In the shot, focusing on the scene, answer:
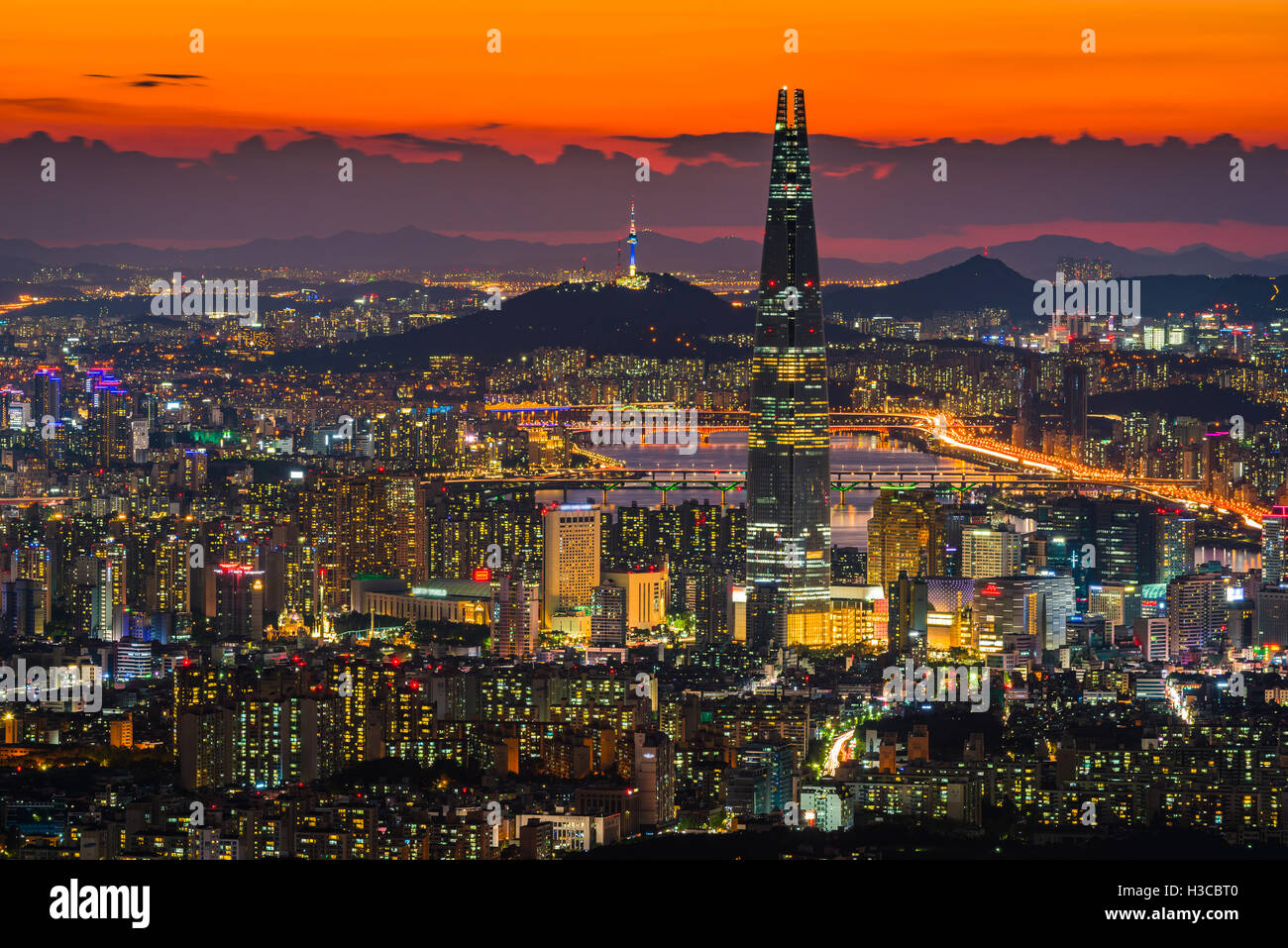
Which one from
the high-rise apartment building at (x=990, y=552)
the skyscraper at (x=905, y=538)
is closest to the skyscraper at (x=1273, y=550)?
the high-rise apartment building at (x=990, y=552)

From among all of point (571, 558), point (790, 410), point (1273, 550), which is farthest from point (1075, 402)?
point (571, 558)

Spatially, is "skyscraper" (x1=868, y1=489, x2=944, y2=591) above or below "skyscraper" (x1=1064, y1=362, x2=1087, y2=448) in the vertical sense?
below

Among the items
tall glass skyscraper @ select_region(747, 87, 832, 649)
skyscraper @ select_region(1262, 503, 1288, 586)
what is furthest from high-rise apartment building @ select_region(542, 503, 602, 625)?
skyscraper @ select_region(1262, 503, 1288, 586)

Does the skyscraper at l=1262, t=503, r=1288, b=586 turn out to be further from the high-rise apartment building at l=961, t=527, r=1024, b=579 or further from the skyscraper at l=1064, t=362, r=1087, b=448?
the skyscraper at l=1064, t=362, r=1087, b=448

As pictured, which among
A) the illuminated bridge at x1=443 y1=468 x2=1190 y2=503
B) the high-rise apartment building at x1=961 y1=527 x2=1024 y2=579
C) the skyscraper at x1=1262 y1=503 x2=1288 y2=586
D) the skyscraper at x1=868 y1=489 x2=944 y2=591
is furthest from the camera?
the illuminated bridge at x1=443 y1=468 x2=1190 y2=503

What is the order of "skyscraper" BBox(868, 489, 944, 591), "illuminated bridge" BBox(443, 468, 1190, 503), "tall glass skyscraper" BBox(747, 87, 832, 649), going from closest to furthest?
"skyscraper" BBox(868, 489, 944, 591) < "tall glass skyscraper" BBox(747, 87, 832, 649) < "illuminated bridge" BBox(443, 468, 1190, 503)

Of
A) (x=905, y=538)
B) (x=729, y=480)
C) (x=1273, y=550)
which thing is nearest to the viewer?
(x=1273, y=550)

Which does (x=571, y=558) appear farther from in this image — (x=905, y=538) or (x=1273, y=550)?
(x=1273, y=550)

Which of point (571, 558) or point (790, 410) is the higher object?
point (790, 410)

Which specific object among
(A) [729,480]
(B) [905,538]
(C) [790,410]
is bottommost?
(A) [729,480]
